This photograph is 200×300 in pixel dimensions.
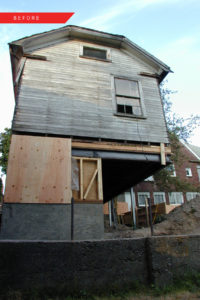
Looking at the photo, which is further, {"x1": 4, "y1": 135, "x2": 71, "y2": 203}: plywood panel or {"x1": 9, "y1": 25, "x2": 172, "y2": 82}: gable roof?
{"x1": 9, "y1": 25, "x2": 172, "y2": 82}: gable roof

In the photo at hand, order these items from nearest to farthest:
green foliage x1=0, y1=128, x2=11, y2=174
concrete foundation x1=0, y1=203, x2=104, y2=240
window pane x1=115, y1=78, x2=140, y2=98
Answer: concrete foundation x1=0, y1=203, x2=104, y2=240, window pane x1=115, y1=78, x2=140, y2=98, green foliage x1=0, y1=128, x2=11, y2=174

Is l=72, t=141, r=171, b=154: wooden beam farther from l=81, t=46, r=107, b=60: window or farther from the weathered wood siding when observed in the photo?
l=81, t=46, r=107, b=60: window

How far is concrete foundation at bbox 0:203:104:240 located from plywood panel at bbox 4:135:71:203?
25cm

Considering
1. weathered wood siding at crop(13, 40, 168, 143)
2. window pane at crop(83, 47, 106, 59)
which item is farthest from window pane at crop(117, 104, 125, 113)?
window pane at crop(83, 47, 106, 59)

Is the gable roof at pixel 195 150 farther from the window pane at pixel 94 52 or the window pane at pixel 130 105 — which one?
the window pane at pixel 94 52

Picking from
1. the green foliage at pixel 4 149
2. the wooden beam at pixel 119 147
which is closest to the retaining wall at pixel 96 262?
the wooden beam at pixel 119 147

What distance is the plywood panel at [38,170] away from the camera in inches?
294

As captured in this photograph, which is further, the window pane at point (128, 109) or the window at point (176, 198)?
the window at point (176, 198)

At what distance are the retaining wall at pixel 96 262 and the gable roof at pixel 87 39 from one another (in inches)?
337

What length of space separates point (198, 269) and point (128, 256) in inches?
62.2

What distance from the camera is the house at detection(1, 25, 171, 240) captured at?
295 inches

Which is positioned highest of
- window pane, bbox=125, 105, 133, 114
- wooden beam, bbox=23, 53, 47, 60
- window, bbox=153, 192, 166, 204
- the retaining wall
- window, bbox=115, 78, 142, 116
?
wooden beam, bbox=23, 53, 47, 60

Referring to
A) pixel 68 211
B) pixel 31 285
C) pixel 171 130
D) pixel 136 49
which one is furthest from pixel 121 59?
pixel 171 130

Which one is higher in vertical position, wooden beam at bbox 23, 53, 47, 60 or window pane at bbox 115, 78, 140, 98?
wooden beam at bbox 23, 53, 47, 60
